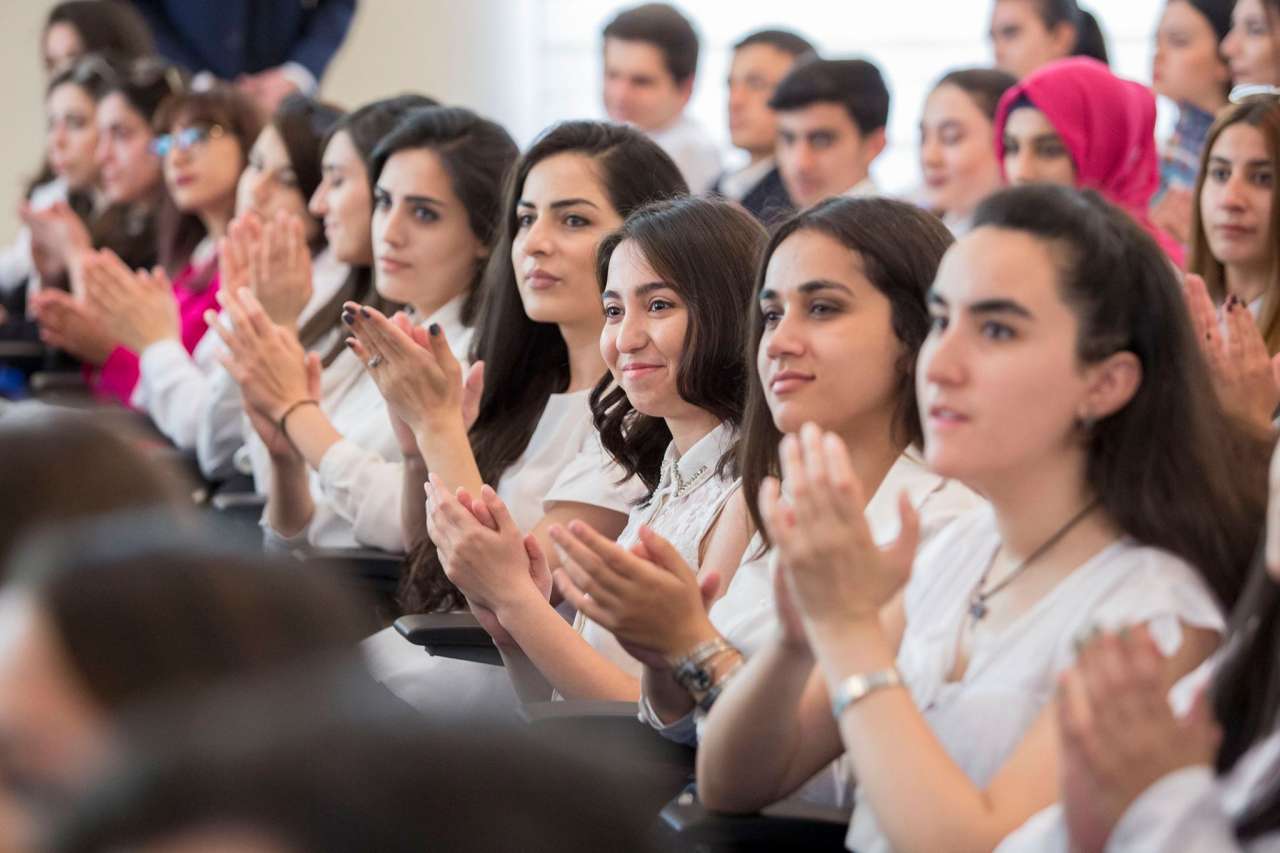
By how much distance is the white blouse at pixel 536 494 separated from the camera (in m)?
2.42

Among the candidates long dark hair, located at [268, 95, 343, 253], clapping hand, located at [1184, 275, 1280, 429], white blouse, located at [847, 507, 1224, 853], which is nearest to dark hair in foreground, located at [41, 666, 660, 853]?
white blouse, located at [847, 507, 1224, 853]

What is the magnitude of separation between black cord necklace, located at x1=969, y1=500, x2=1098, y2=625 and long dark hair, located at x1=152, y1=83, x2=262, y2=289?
3.07 meters

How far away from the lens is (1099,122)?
3475 millimetres

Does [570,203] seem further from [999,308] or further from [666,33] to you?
[666,33]

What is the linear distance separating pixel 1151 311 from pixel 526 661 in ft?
3.23

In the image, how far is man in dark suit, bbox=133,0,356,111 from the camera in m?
5.71

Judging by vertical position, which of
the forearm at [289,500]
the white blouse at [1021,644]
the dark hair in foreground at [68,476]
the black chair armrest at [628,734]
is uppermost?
the dark hair in foreground at [68,476]

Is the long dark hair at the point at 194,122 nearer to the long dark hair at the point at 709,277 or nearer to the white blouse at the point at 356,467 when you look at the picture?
the white blouse at the point at 356,467

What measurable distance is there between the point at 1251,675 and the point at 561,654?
97 centimetres

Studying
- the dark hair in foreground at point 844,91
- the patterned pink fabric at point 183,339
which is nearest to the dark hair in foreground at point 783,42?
the dark hair in foreground at point 844,91

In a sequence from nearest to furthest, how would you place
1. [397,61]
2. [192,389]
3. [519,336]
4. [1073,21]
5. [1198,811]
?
[1198,811] < [519,336] < [192,389] < [1073,21] < [397,61]

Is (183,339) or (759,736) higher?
(759,736)

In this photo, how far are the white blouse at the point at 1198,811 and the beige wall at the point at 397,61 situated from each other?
596cm

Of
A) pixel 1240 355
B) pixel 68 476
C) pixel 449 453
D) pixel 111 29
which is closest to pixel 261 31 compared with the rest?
pixel 111 29
